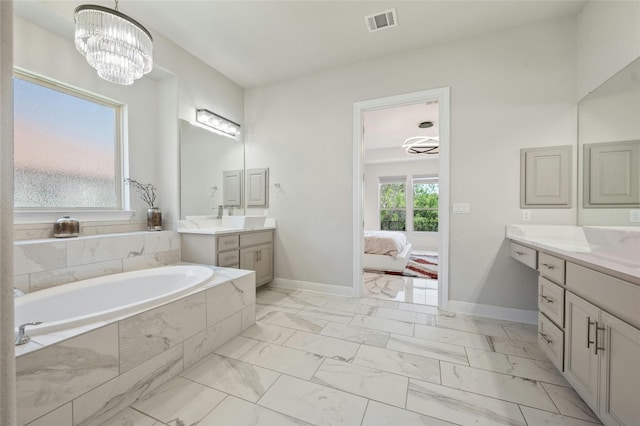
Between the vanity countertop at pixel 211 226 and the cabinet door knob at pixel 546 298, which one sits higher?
the vanity countertop at pixel 211 226

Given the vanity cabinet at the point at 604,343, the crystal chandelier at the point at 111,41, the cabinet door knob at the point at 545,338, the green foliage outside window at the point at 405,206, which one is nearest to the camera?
the vanity cabinet at the point at 604,343

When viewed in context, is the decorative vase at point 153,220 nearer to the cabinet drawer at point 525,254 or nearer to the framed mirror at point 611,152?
the cabinet drawer at point 525,254

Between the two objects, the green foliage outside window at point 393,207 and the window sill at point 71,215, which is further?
the green foliage outside window at point 393,207

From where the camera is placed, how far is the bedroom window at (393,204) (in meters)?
7.00

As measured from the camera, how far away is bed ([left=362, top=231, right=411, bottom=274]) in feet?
13.9

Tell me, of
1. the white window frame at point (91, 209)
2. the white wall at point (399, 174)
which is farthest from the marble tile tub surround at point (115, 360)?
the white wall at point (399, 174)

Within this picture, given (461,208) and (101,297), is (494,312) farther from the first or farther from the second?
(101,297)

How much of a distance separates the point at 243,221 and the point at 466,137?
261cm

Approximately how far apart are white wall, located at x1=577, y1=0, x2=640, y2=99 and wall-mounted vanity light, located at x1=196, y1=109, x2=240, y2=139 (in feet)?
12.1

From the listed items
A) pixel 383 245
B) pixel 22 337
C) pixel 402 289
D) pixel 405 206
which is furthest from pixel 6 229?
pixel 405 206

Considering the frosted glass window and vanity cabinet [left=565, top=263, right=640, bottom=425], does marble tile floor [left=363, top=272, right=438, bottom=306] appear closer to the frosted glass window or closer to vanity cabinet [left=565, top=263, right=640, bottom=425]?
vanity cabinet [left=565, top=263, right=640, bottom=425]

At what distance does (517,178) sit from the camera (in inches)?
96.5

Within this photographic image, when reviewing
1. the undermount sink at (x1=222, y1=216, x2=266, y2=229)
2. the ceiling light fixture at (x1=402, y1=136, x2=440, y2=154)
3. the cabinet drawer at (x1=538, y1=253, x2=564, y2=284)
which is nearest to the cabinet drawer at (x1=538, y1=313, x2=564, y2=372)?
the cabinet drawer at (x1=538, y1=253, x2=564, y2=284)

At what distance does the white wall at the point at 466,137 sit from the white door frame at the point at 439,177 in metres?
0.07
